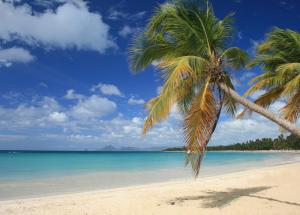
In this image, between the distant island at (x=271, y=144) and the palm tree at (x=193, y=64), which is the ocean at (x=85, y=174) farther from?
the distant island at (x=271, y=144)

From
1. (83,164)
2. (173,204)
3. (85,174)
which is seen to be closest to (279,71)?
(173,204)

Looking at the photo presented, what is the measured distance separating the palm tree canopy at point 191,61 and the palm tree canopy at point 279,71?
0.99m

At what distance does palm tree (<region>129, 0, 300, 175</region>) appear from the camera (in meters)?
5.37

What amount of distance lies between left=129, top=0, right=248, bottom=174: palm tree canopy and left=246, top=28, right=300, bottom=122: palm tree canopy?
988 millimetres

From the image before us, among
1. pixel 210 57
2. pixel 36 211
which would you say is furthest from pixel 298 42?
pixel 36 211

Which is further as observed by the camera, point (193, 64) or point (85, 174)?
point (85, 174)

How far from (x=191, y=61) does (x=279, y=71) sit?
2911 millimetres

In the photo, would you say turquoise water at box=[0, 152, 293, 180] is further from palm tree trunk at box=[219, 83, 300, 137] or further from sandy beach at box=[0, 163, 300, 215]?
palm tree trunk at box=[219, 83, 300, 137]

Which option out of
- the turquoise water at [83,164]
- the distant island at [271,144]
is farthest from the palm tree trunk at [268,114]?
the distant island at [271,144]

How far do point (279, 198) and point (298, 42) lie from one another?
3.74 m

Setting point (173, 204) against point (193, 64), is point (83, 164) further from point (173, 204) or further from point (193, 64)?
point (193, 64)

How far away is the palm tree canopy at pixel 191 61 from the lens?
540cm

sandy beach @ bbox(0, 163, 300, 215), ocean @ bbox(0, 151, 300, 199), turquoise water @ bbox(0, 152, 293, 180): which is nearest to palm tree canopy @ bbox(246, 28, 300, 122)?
sandy beach @ bbox(0, 163, 300, 215)

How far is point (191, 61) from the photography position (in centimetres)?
554
